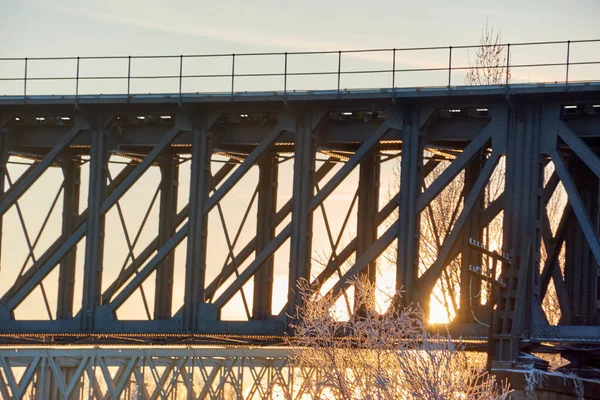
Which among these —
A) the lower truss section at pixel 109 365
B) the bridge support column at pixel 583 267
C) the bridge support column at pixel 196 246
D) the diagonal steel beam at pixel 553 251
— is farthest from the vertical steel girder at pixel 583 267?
the bridge support column at pixel 196 246

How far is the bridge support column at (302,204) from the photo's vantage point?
3978 centimetres

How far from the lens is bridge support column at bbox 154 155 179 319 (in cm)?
4584

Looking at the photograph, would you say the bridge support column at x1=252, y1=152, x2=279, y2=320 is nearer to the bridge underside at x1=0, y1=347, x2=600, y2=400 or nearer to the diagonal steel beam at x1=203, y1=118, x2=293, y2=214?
the bridge underside at x1=0, y1=347, x2=600, y2=400

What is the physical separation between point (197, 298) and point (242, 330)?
1451 millimetres

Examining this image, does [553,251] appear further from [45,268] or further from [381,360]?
[45,268]

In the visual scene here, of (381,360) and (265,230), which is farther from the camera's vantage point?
(265,230)

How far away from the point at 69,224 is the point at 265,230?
6.12m

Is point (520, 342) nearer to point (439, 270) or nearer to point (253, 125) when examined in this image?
point (439, 270)

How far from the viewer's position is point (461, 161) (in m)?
38.3

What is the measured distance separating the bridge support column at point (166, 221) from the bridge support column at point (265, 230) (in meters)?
3.12

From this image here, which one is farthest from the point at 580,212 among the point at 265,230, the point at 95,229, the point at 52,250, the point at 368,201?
the point at 52,250

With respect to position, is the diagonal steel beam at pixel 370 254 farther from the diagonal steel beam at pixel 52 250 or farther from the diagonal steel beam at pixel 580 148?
the diagonal steel beam at pixel 52 250

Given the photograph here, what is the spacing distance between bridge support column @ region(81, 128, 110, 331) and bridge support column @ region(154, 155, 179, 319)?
12.5 ft

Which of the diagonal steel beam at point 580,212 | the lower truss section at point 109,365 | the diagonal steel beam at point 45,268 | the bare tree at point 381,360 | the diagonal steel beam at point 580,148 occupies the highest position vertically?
the diagonal steel beam at point 580,148
